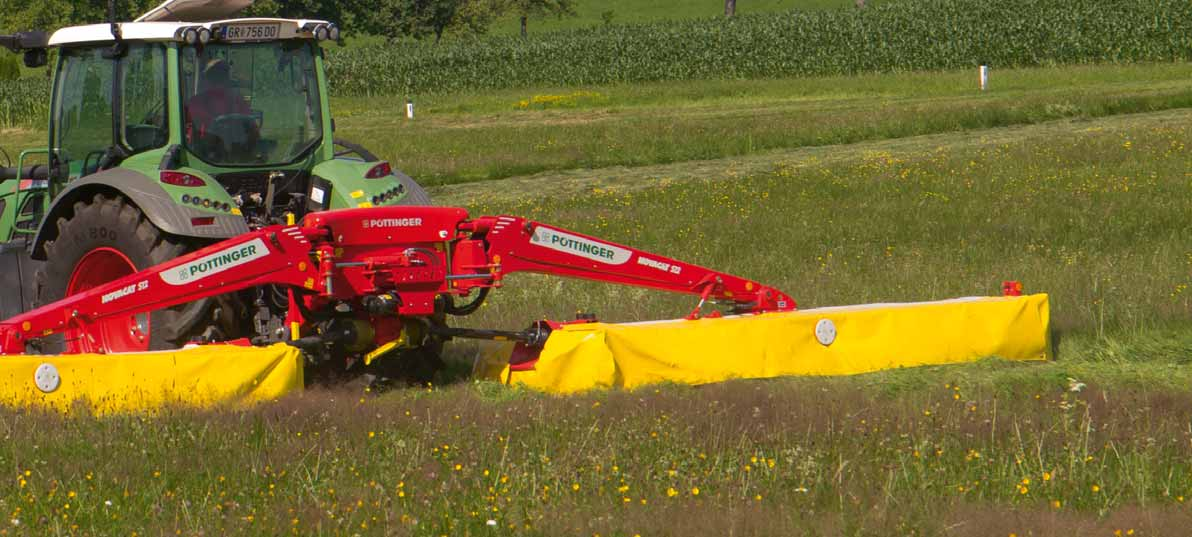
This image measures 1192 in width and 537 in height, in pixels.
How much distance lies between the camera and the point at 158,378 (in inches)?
311

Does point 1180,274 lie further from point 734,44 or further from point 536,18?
point 536,18

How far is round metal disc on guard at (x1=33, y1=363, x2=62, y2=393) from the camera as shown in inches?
313

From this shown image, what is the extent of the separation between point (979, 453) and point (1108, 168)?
13.4 m

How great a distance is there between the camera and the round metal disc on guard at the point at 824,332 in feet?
29.9

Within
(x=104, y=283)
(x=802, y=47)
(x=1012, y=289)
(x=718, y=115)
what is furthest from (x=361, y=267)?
(x=802, y=47)

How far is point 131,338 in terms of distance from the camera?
916 cm

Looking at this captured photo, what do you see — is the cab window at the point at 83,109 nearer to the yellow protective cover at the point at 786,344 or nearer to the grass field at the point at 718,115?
the yellow protective cover at the point at 786,344

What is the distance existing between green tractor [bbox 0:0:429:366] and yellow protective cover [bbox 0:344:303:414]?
32 centimetres

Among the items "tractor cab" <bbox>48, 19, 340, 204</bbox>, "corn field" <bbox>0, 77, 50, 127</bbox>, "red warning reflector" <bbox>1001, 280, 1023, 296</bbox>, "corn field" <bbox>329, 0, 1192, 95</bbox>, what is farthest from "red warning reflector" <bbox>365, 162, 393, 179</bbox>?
"corn field" <bbox>329, 0, 1192, 95</bbox>

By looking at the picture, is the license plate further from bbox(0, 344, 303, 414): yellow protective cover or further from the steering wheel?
bbox(0, 344, 303, 414): yellow protective cover

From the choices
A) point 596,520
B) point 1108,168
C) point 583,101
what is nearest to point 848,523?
point 596,520

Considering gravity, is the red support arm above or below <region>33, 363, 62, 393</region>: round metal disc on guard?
above

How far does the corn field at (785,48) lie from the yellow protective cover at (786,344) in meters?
34.7

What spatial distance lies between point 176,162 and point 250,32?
3.00 feet
